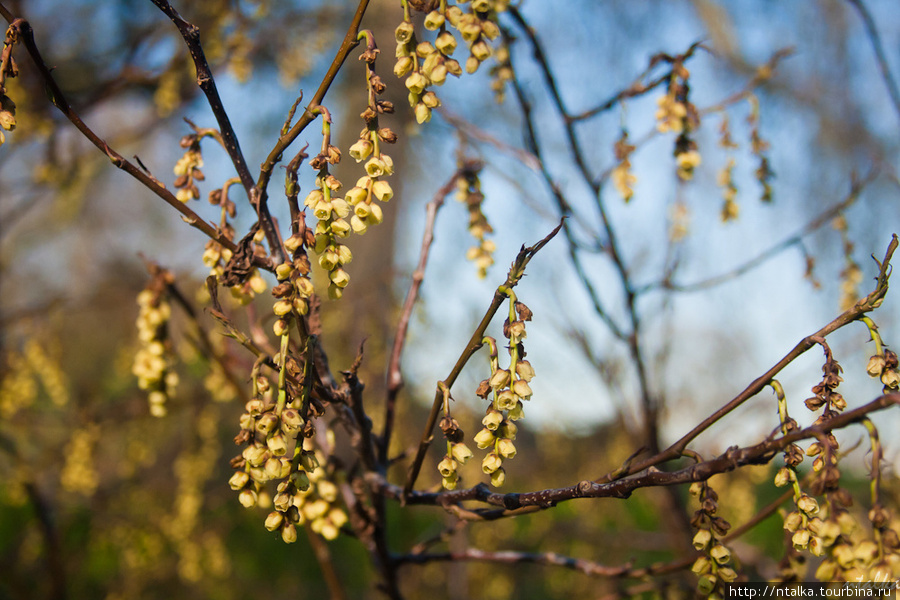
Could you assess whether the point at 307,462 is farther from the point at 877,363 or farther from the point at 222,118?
the point at 877,363

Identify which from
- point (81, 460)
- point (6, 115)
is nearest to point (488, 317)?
point (6, 115)

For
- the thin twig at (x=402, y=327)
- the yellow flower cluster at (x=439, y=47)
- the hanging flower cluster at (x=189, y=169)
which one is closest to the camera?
the yellow flower cluster at (x=439, y=47)

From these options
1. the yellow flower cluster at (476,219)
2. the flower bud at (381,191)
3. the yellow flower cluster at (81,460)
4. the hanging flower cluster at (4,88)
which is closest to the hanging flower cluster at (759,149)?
the yellow flower cluster at (476,219)

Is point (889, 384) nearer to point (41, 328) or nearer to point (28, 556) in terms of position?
point (41, 328)

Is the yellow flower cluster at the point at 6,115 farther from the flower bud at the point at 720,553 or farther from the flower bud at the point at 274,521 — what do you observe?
the flower bud at the point at 720,553

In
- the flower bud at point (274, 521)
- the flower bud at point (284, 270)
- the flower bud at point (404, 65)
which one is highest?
the flower bud at point (404, 65)

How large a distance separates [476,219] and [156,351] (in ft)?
2.81

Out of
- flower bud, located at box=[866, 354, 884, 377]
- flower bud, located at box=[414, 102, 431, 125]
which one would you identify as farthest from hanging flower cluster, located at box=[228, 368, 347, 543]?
flower bud, located at box=[866, 354, 884, 377]

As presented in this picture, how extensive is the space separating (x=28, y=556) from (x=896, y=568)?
16.9 ft

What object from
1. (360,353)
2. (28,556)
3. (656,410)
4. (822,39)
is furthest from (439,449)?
(360,353)

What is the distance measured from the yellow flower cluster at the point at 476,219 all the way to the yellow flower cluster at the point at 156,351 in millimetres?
790

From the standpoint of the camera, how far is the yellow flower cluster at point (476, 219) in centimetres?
146

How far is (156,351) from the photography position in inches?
59.7

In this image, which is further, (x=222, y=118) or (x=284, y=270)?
(x=222, y=118)
